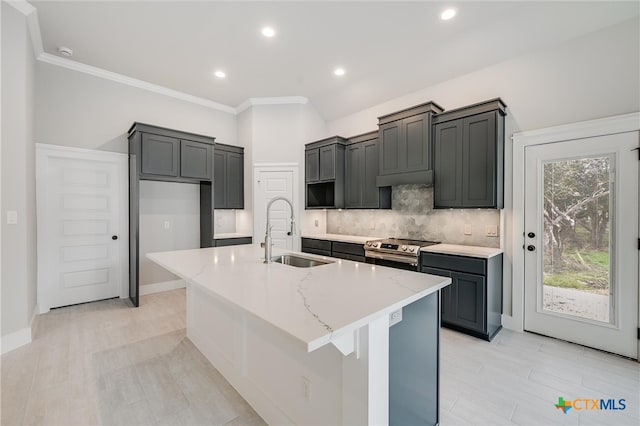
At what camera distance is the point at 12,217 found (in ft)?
8.68

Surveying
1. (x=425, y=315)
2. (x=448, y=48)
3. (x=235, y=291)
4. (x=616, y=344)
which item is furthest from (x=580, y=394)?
(x=448, y=48)

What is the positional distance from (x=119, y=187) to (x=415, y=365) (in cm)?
453

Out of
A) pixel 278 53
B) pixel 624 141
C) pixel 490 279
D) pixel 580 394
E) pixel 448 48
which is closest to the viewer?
pixel 580 394

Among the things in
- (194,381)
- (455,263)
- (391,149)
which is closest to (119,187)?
(194,381)

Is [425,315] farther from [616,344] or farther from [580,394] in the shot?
[616,344]

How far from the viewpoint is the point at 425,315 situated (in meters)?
1.57

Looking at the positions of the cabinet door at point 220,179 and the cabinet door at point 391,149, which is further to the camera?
the cabinet door at point 220,179

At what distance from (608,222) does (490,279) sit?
1144mm

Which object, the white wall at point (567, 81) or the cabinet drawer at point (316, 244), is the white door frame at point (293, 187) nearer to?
the cabinet drawer at point (316, 244)

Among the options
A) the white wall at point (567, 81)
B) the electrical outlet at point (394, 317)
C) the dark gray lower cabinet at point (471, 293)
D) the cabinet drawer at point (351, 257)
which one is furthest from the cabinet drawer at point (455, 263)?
the electrical outlet at point (394, 317)

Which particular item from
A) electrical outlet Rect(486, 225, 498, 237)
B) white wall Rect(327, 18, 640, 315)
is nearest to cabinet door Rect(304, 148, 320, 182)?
white wall Rect(327, 18, 640, 315)

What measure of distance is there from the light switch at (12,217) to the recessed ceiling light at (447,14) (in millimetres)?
4588

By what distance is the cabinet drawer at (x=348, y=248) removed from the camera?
3.94 m

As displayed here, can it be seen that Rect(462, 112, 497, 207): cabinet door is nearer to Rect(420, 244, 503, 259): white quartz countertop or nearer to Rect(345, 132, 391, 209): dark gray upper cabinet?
Rect(420, 244, 503, 259): white quartz countertop
